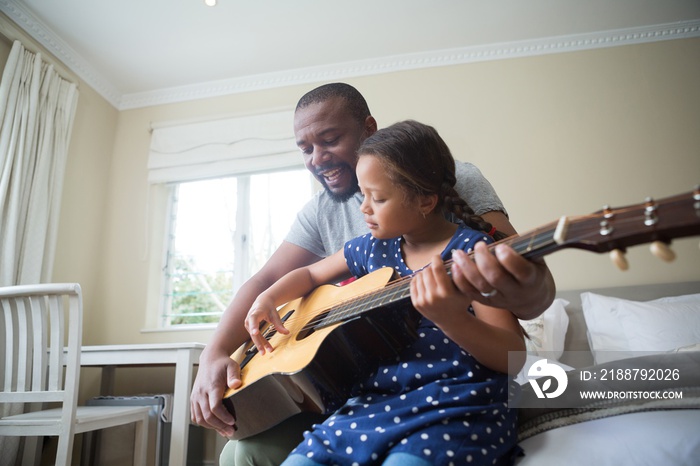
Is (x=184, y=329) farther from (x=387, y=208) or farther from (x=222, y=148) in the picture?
(x=387, y=208)

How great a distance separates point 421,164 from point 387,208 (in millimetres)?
128

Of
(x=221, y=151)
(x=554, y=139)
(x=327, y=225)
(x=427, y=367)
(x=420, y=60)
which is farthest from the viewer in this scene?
(x=221, y=151)

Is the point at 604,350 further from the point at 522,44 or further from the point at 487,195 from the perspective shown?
the point at 522,44

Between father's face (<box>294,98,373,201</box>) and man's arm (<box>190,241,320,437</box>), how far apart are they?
0.75 feet

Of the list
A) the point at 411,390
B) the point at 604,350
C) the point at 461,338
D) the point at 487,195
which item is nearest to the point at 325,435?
the point at 411,390

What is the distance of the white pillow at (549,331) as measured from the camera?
2086 millimetres

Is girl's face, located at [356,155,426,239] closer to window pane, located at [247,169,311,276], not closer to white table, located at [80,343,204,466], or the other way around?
white table, located at [80,343,204,466]

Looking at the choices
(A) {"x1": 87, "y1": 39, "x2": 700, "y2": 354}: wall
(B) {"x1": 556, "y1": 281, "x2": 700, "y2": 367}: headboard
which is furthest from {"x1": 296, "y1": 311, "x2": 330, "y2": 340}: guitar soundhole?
(A) {"x1": 87, "y1": 39, "x2": 700, "y2": 354}: wall

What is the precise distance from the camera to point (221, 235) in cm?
333

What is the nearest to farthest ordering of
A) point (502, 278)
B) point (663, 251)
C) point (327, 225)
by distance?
point (663, 251) → point (502, 278) → point (327, 225)

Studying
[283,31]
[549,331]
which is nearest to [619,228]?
[549,331]

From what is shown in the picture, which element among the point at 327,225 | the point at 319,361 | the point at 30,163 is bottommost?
the point at 319,361

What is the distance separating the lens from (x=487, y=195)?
3.62 feet

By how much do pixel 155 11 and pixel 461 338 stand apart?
111 inches
